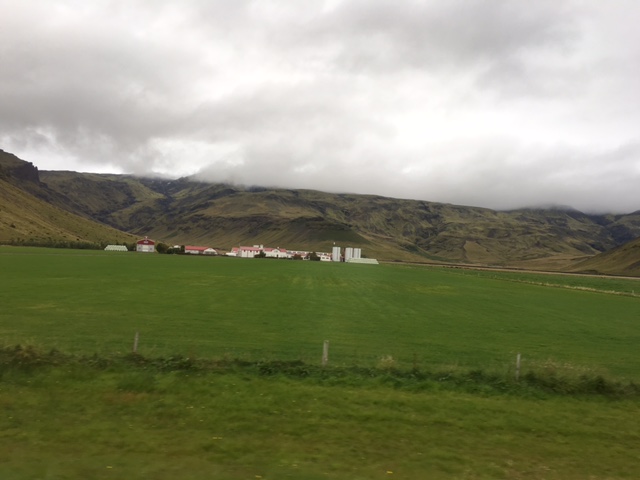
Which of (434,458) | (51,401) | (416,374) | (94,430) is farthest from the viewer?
(416,374)

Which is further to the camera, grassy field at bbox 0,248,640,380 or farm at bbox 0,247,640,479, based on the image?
grassy field at bbox 0,248,640,380

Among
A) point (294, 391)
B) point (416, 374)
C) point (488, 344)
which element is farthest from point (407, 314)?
point (294, 391)

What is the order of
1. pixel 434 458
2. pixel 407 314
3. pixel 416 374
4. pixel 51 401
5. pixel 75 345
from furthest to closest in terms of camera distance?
pixel 407 314 < pixel 75 345 < pixel 416 374 < pixel 51 401 < pixel 434 458

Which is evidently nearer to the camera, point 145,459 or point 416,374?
point 145,459

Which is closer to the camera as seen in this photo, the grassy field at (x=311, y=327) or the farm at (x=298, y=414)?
the farm at (x=298, y=414)

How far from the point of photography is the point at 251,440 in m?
10.0

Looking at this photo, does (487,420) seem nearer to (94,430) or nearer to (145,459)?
(145,459)

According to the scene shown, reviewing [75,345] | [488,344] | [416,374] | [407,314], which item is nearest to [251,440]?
[416,374]

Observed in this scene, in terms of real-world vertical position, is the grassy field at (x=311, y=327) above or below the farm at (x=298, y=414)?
below

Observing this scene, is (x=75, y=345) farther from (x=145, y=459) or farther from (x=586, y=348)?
(x=586, y=348)

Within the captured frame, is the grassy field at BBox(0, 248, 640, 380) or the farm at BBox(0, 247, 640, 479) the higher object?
the farm at BBox(0, 247, 640, 479)

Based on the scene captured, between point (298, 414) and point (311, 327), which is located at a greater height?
point (298, 414)

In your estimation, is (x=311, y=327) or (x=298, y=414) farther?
(x=311, y=327)

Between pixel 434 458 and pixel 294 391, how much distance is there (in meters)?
4.67
